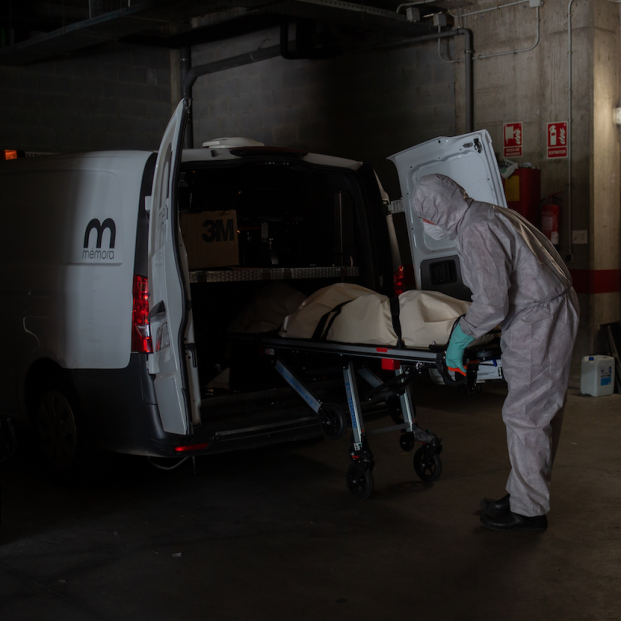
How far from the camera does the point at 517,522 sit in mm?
4039

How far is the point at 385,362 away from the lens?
4379 millimetres

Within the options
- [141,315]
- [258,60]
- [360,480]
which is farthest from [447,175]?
→ [258,60]

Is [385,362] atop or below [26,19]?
below

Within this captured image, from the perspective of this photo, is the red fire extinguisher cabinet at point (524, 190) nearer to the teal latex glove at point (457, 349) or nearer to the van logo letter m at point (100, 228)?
the teal latex glove at point (457, 349)

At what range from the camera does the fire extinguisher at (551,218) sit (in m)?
7.95

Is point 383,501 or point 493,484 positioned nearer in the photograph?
point 383,501

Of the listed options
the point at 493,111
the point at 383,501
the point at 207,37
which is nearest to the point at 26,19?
the point at 207,37

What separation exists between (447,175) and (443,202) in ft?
3.36

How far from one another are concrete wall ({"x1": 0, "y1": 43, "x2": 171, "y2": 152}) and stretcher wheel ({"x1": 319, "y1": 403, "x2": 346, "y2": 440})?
295 inches

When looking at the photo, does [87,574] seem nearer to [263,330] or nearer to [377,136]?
[263,330]

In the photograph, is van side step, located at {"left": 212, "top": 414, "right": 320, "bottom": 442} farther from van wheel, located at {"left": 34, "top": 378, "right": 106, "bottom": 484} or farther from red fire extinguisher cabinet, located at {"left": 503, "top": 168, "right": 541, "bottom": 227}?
red fire extinguisher cabinet, located at {"left": 503, "top": 168, "right": 541, "bottom": 227}

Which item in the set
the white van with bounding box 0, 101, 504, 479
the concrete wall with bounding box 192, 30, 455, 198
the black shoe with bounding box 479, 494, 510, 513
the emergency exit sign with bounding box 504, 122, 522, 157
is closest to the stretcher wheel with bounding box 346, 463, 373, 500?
the white van with bounding box 0, 101, 504, 479

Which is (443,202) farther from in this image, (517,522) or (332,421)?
(517,522)

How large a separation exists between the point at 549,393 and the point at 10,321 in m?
3.17
